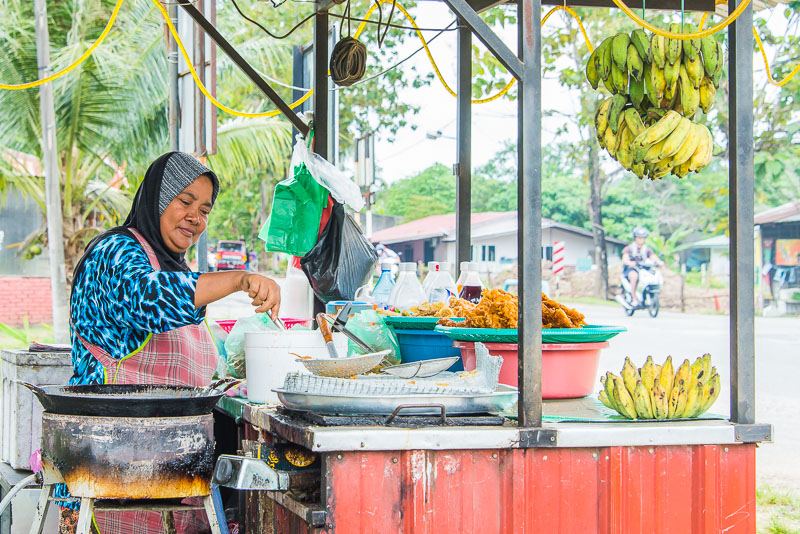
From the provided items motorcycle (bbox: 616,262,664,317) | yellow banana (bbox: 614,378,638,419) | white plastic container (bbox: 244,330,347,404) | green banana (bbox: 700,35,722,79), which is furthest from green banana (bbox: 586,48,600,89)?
motorcycle (bbox: 616,262,664,317)

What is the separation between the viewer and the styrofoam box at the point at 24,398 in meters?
4.07

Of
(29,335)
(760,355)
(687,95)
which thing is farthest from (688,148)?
(29,335)

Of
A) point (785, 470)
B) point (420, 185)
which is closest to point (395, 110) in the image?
point (785, 470)

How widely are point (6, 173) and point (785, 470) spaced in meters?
9.58

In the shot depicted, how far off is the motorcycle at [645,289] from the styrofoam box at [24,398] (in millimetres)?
17923

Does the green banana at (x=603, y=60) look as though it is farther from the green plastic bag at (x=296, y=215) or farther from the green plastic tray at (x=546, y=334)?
the green plastic bag at (x=296, y=215)

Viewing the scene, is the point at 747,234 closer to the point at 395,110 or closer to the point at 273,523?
the point at 273,523

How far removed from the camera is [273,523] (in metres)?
2.58

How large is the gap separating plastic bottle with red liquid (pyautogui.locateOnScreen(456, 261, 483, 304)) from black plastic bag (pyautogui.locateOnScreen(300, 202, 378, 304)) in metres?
0.76

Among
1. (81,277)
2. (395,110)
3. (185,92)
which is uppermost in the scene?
(395,110)

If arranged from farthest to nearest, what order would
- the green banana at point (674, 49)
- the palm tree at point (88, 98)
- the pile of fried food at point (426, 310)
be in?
the palm tree at point (88, 98), the pile of fried food at point (426, 310), the green banana at point (674, 49)

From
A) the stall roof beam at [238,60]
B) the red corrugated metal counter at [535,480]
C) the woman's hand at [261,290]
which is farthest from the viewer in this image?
the stall roof beam at [238,60]

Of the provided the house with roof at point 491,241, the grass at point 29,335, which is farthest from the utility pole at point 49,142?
the house with roof at point 491,241

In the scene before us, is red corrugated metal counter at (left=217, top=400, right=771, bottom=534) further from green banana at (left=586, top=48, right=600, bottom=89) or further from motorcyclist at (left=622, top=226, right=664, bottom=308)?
motorcyclist at (left=622, top=226, right=664, bottom=308)
